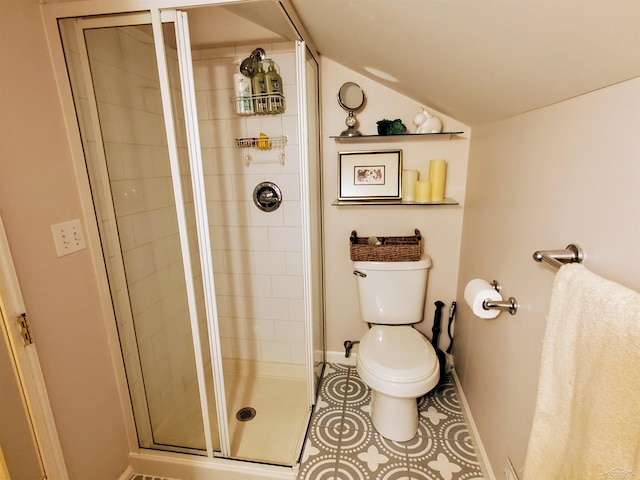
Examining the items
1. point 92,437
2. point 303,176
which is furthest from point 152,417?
point 303,176

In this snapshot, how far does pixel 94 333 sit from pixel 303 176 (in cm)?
109

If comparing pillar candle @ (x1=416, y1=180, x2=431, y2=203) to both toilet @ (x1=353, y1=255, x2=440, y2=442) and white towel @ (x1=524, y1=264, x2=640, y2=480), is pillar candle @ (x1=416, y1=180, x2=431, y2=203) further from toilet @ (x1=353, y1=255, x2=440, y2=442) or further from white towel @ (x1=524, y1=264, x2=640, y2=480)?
white towel @ (x1=524, y1=264, x2=640, y2=480)

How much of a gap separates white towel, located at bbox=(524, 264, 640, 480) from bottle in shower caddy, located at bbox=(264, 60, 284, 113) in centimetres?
146

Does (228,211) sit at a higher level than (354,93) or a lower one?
lower

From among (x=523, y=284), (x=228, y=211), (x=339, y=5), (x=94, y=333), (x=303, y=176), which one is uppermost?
(x=339, y=5)


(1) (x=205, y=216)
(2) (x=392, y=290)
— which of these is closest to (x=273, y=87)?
(1) (x=205, y=216)

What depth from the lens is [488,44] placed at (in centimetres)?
83

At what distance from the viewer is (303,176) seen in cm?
148

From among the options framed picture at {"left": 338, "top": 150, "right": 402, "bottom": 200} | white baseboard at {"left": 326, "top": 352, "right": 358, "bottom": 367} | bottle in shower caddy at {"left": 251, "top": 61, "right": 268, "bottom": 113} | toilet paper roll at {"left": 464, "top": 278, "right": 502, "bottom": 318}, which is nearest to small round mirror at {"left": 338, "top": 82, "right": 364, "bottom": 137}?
framed picture at {"left": 338, "top": 150, "right": 402, "bottom": 200}

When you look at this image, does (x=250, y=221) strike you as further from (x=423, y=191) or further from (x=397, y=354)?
(x=397, y=354)

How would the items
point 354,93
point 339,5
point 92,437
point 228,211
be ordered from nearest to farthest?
point 339,5 → point 92,437 → point 354,93 → point 228,211

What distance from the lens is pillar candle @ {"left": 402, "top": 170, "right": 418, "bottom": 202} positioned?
Result: 1.79 metres

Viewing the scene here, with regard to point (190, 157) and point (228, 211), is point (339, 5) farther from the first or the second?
point (228, 211)

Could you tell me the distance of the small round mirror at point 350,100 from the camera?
176 centimetres
